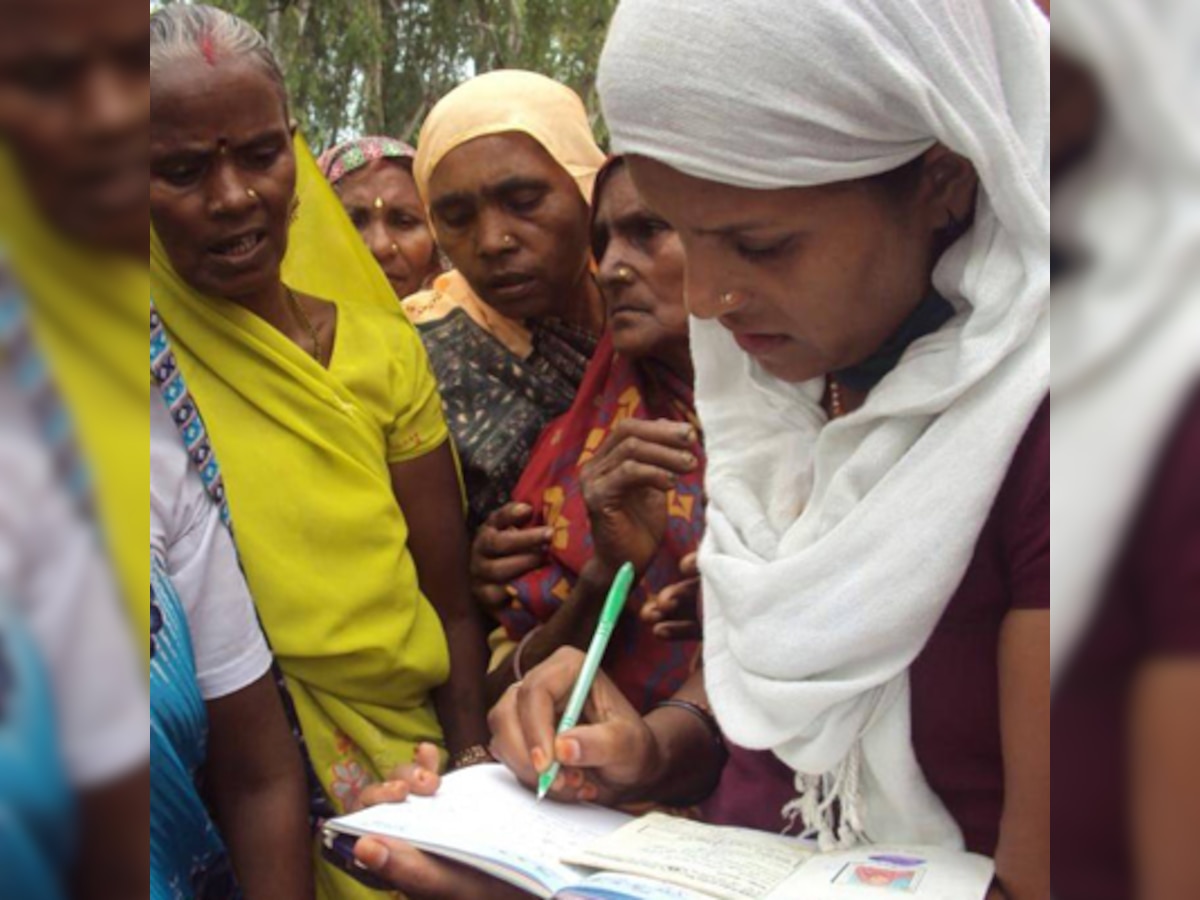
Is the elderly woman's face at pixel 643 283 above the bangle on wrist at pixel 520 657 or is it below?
above

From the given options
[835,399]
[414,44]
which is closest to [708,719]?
[835,399]

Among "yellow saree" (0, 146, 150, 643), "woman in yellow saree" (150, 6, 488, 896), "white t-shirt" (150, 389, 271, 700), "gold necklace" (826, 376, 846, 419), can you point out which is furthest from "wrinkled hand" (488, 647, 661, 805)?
"yellow saree" (0, 146, 150, 643)

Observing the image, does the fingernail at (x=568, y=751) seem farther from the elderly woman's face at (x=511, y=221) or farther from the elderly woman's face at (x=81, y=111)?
the elderly woman's face at (x=81, y=111)

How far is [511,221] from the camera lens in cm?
145

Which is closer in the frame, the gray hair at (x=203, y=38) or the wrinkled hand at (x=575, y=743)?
the gray hair at (x=203, y=38)

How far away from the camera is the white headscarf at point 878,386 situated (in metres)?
0.93

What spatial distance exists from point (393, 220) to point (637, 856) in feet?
4.33

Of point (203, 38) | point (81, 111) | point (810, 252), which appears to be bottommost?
point (810, 252)

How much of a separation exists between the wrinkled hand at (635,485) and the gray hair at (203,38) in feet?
1.48

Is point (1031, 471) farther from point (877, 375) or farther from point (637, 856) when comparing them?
point (637, 856)

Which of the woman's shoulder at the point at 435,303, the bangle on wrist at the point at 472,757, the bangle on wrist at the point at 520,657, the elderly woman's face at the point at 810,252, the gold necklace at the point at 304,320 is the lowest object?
the bangle on wrist at the point at 472,757

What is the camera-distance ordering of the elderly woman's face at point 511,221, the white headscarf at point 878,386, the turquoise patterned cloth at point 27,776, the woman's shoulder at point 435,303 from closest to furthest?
1. the turquoise patterned cloth at point 27,776
2. the white headscarf at point 878,386
3. the elderly woman's face at point 511,221
4. the woman's shoulder at point 435,303

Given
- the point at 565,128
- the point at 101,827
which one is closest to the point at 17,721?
the point at 101,827

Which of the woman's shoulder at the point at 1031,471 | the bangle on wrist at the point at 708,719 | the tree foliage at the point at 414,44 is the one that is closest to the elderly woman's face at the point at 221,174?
the tree foliage at the point at 414,44
